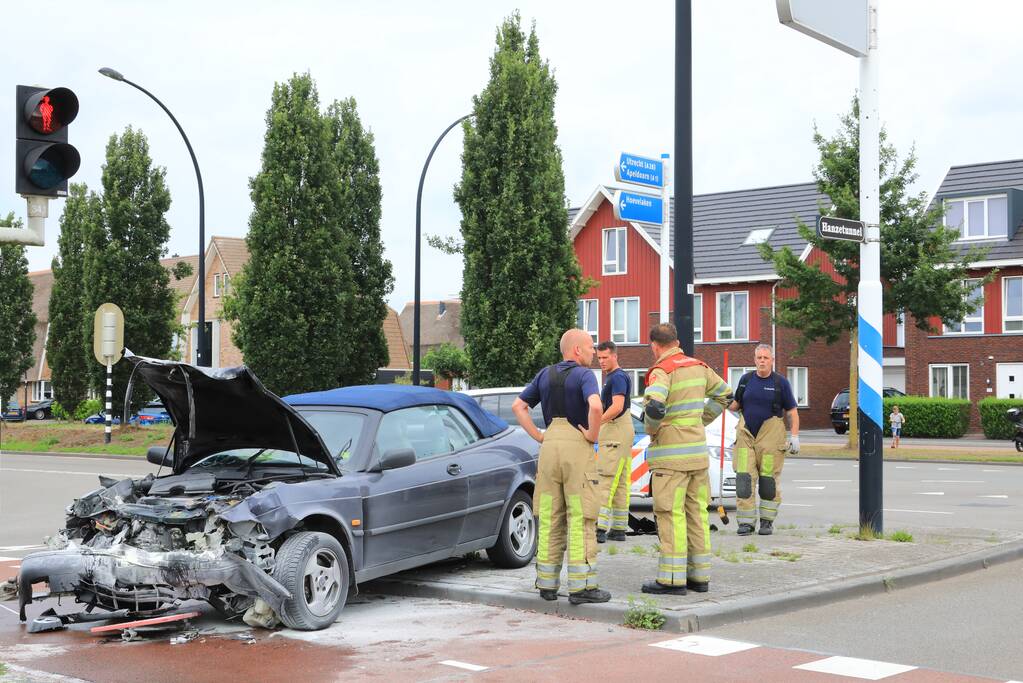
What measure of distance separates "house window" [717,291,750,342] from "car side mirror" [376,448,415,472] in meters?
41.4

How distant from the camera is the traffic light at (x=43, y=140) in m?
6.49

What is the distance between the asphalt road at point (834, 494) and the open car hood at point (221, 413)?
4199mm

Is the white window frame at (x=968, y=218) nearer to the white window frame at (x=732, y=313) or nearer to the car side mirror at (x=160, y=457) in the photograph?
the white window frame at (x=732, y=313)

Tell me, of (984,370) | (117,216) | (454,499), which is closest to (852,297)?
(984,370)

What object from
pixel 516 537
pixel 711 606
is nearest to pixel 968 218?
pixel 516 537

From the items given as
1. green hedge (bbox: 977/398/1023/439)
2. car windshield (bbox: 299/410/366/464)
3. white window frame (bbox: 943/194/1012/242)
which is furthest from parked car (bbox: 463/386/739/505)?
white window frame (bbox: 943/194/1012/242)

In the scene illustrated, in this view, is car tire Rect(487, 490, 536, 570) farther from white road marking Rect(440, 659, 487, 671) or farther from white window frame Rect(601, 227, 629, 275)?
white window frame Rect(601, 227, 629, 275)

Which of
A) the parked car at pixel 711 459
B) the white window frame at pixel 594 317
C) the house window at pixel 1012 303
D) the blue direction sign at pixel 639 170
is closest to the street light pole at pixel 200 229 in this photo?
the parked car at pixel 711 459

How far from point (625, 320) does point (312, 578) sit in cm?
4403

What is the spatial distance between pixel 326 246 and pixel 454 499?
22827 millimetres

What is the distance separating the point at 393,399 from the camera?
29.0 ft

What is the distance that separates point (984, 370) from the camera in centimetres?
4266

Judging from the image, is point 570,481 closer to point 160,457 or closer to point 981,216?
point 160,457

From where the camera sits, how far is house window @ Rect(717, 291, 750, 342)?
48300 millimetres
